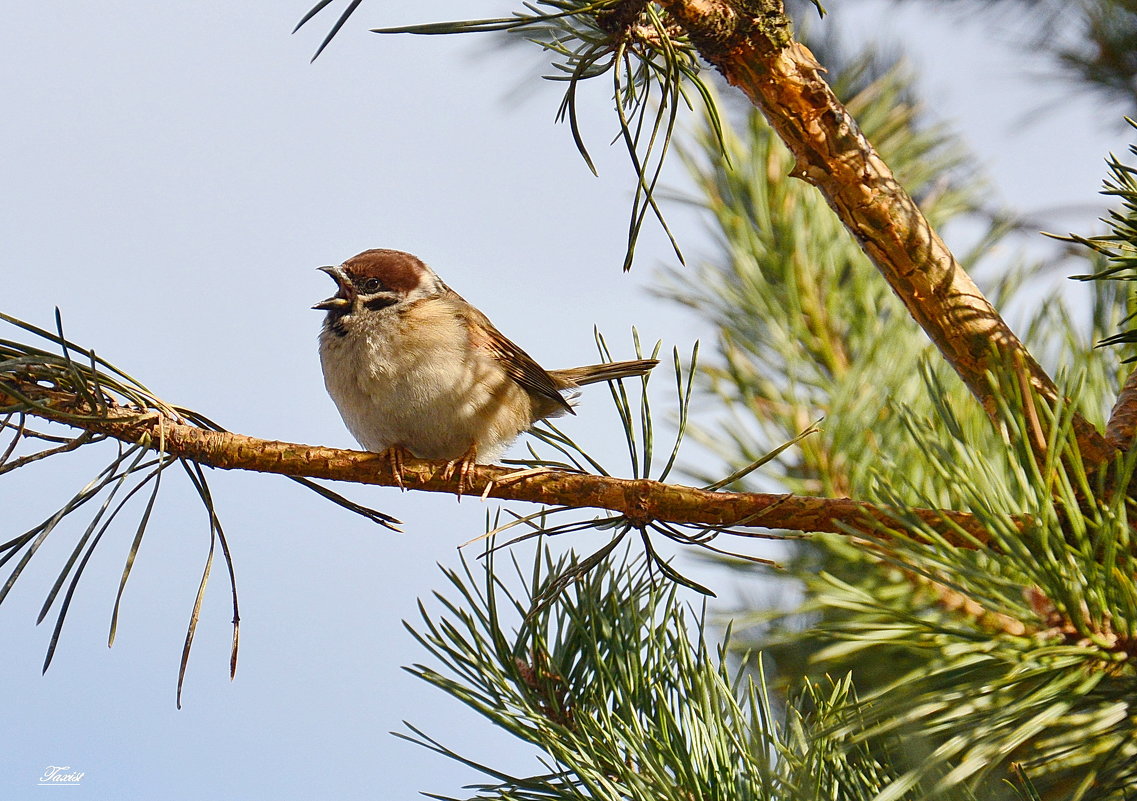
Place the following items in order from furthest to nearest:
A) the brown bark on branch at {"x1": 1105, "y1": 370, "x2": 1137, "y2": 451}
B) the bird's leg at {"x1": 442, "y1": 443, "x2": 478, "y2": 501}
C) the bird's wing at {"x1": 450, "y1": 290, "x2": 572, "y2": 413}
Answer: the bird's wing at {"x1": 450, "y1": 290, "x2": 572, "y2": 413} < the bird's leg at {"x1": 442, "y1": 443, "x2": 478, "y2": 501} < the brown bark on branch at {"x1": 1105, "y1": 370, "x2": 1137, "y2": 451}

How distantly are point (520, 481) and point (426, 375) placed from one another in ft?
2.99

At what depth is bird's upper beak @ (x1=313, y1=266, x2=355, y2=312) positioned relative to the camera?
2497 millimetres

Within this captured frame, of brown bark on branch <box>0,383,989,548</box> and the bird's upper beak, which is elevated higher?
the bird's upper beak

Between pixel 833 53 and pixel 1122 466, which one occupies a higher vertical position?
pixel 833 53

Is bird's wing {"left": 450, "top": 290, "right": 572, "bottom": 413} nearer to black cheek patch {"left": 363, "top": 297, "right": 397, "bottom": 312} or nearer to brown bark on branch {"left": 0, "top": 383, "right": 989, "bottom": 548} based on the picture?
black cheek patch {"left": 363, "top": 297, "right": 397, "bottom": 312}

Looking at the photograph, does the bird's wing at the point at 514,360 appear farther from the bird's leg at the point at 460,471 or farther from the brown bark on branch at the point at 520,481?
the brown bark on branch at the point at 520,481

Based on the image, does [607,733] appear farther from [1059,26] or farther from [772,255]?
[1059,26]

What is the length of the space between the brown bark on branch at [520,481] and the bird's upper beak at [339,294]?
3.96ft

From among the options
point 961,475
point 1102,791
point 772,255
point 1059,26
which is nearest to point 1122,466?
point 961,475

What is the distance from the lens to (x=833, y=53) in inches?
116

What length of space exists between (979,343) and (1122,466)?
295 millimetres

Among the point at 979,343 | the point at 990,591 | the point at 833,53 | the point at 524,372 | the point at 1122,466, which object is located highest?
the point at 833,53

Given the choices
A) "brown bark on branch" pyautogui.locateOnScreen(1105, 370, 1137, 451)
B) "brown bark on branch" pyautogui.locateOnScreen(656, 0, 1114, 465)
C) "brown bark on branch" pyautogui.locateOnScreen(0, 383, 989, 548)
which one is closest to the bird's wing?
"brown bark on branch" pyautogui.locateOnScreen(0, 383, 989, 548)

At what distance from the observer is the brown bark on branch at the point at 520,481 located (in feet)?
3.83
